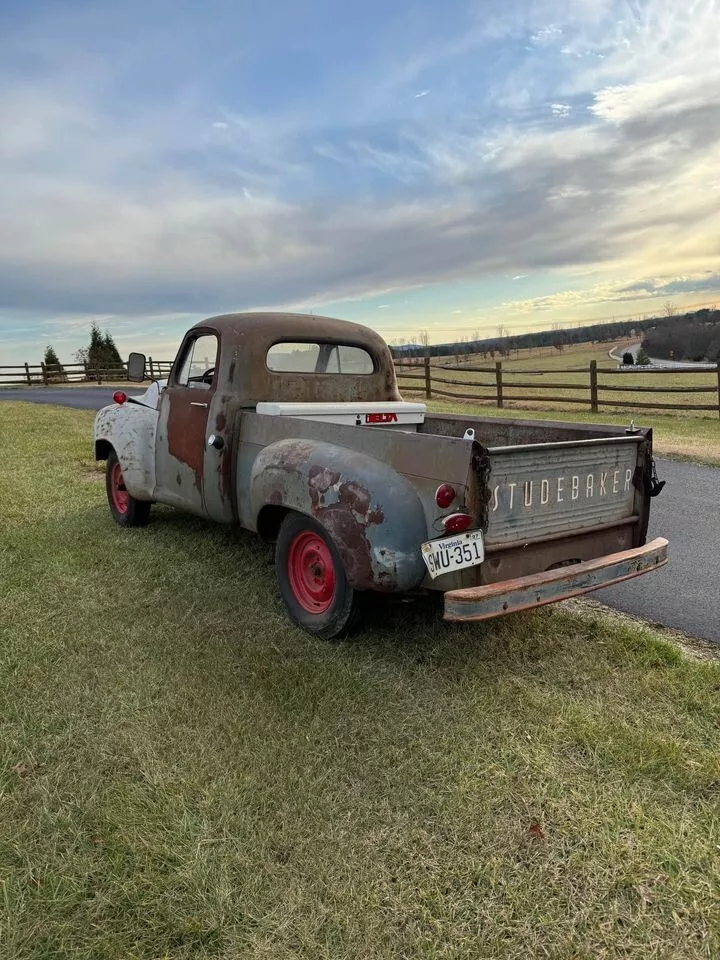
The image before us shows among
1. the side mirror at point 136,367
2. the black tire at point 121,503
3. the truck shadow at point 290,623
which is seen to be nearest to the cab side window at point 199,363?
the side mirror at point 136,367

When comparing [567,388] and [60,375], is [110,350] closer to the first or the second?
[60,375]

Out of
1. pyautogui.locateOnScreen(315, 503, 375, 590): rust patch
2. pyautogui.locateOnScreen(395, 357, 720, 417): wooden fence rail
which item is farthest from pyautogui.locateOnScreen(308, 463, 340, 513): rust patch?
pyautogui.locateOnScreen(395, 357, 720, 417): wooden fence rail

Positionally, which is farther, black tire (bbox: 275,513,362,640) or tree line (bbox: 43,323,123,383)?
tree line (bbox: 43,323,123,383)

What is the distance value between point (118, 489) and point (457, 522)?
434 cm

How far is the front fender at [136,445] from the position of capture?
5.67m

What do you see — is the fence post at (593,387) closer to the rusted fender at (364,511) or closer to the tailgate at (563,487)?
the tailgate at (563,487)

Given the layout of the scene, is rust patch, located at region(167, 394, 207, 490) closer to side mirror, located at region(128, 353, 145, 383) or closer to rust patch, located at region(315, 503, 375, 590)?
side mirror, located at region(128, 353, 145, 383)

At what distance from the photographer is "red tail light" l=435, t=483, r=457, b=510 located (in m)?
3.16

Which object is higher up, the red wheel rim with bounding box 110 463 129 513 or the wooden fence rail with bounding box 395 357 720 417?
the wooden fence rail with bounding box 395 357 720 417

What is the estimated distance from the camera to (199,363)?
17.4 ft

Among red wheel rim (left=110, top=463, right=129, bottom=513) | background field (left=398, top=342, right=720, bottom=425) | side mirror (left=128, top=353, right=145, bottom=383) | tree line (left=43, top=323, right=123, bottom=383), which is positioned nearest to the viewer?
side mirror (left=128, top=353, right=145, bottom=383)

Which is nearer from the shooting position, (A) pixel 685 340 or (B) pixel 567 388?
(B) pixel 567 388

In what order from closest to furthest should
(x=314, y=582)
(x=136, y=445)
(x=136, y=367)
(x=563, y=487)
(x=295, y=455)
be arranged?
1. (x=563, y=487)
2. (x=295, y=455)
3. (x=314, y=582)
4. (x=136, y=445)
5. (x=136, y=367)

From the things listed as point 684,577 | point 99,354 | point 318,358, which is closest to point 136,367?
point 318,358
